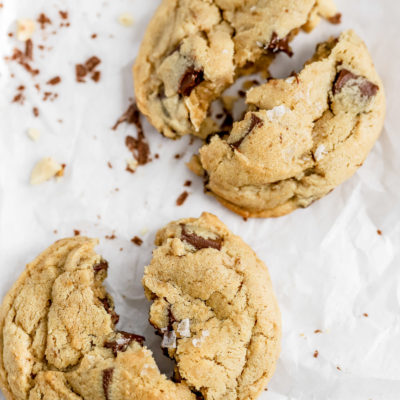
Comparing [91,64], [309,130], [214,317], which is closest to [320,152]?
[309,130]

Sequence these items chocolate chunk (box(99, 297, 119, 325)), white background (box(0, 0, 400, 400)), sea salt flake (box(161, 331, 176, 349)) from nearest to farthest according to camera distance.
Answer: sea salt flake (box(161, 331, 176, 349)) → chocolate chunk (box(99, 297, 119, 325)) → white background (box(0, 0, 400, 400))

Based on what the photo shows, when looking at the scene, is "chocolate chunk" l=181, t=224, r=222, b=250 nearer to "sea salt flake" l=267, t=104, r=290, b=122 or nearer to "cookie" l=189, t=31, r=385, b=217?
"cookie" l=189, t=31, r=385, b=217

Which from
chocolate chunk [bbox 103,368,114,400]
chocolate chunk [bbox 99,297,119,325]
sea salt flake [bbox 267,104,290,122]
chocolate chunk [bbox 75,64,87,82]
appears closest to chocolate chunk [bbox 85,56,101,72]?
Answer: chocolate chunk [bbox 75,64,87,82]

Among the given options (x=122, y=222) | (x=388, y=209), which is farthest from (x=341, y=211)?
(x=122, y=222)

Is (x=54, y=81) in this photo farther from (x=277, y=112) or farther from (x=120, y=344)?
(x=120, y=344)

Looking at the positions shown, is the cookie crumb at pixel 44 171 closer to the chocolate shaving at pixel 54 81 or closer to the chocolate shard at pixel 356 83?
the chocolate shaving at pixel 54 81
